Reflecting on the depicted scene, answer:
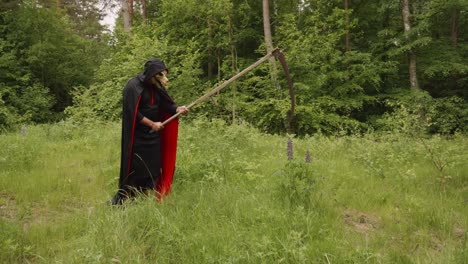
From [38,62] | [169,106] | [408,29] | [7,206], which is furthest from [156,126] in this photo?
[38,62]

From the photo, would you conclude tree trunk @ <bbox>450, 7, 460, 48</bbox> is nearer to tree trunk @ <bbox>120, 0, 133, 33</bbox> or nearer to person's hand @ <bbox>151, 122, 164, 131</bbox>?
tree trunk @ <bbox>120, 0, 133, 33</bbox>

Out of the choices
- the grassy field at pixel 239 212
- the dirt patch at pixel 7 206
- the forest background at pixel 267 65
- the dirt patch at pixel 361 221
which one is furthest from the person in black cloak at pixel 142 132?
the forest background at pixel 267 65

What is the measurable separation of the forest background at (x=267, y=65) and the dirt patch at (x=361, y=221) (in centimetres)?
854

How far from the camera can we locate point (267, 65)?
14.4 m

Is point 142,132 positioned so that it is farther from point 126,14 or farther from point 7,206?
point 126,14

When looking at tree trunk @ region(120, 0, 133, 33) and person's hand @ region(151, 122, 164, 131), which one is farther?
tree trunk @ region(120, 0, 133, 33)

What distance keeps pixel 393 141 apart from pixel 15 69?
1809cm

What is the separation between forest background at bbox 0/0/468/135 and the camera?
13.3 m

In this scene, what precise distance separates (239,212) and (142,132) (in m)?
1.63

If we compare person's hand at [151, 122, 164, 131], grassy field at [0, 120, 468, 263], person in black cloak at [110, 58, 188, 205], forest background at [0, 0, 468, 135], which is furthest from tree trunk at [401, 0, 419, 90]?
person's hand at [151, 122, 164, 131]

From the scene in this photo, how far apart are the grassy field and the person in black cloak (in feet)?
1.26

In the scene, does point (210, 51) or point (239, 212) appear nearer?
point (239, 212)

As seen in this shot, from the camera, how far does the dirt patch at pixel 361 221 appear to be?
323 centimetres

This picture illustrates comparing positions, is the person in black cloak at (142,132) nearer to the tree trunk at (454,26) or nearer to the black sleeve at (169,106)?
the black sleeve at (169,106)
